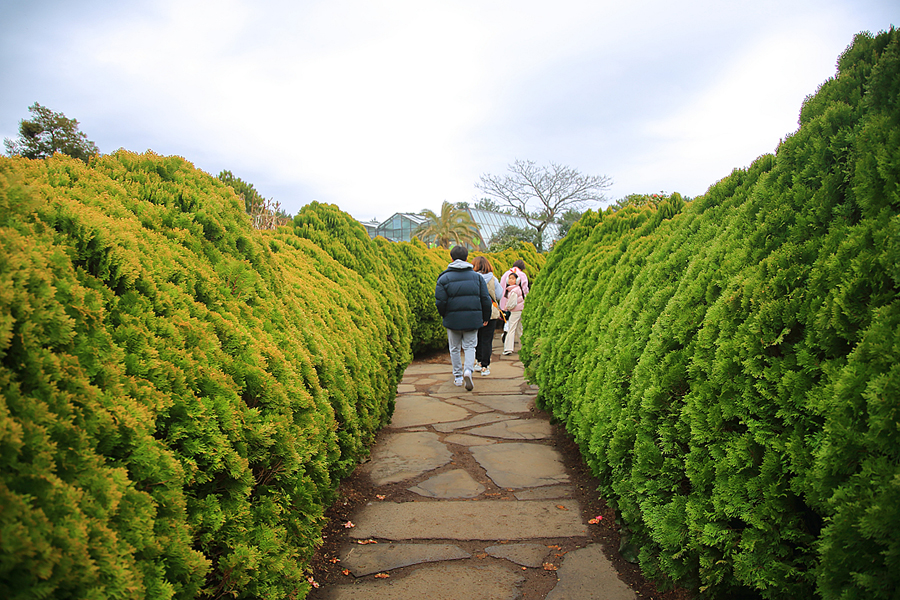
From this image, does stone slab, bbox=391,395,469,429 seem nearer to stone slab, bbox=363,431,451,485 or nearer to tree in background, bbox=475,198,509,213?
stone slab, bbox=363,431,451,485

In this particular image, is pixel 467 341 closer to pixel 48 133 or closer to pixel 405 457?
pixel 405 457

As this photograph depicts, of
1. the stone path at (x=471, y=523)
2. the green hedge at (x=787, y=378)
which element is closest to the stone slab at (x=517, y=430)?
the stone path at (x=471, y=523)

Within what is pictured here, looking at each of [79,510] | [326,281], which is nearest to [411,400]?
[326,281]

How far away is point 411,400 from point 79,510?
18.6 ft

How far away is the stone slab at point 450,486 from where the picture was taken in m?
3.86

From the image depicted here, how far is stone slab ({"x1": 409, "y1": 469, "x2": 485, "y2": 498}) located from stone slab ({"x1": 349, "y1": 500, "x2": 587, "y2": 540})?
139mm

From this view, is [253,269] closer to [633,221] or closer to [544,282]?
[633,221]

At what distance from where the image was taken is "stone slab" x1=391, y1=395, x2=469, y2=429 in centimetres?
577

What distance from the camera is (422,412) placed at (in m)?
6.16

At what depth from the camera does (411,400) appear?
22.3 feet

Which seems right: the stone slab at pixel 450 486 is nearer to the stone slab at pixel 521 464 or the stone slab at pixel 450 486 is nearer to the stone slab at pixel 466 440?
the stone slab at pixel 521 464

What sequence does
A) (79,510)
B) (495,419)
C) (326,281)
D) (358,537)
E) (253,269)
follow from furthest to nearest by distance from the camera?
(495,419), (326,281), (358,537), (253,269), (79,510)

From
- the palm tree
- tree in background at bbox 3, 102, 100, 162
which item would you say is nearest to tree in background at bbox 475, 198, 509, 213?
the palm tree

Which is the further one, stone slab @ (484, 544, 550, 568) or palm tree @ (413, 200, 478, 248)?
palm tree @ (413, 200, 478, 248)
